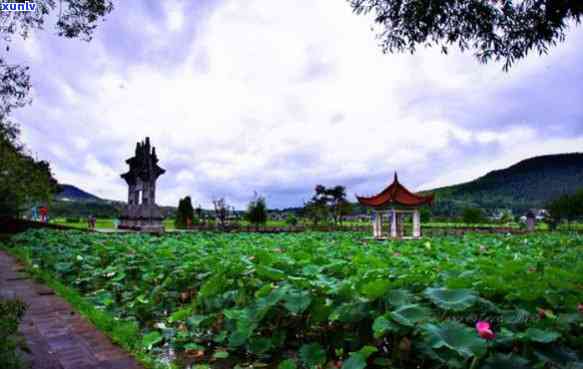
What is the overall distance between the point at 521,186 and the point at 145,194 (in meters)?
118

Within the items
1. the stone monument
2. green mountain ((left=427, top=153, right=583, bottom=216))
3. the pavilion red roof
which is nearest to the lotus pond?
the pavilion red roof

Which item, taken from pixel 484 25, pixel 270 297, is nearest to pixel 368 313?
pixel 270 297

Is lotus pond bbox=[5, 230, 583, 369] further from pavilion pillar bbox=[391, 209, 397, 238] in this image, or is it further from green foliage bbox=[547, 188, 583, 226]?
green foliage bbox=[547, 188, 583, 226]

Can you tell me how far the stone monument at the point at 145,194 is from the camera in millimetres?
24047

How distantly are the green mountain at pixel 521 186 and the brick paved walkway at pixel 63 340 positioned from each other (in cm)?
10207

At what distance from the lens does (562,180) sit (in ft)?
360

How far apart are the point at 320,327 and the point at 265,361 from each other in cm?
52

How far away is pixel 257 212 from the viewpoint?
125 feet

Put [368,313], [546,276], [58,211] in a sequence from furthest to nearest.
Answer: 1. [58,211]
2. [546,276]
3. [368,313]

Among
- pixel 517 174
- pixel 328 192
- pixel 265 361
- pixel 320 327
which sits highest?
pixel 517 174

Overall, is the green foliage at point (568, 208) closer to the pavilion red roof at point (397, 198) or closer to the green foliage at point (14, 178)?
the pavilion red roof at point (397, 198)

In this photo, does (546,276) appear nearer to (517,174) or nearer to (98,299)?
(98,299)

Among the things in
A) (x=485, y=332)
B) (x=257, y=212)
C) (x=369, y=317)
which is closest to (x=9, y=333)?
(x=369, y=317)

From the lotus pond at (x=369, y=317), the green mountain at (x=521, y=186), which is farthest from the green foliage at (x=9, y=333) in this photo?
the green mountain at (x=521, y=186)
